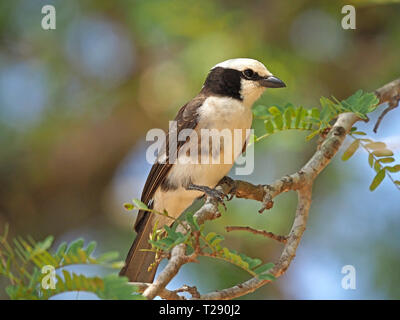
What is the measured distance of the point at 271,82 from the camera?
12.9 feet

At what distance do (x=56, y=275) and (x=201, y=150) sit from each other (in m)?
1.99

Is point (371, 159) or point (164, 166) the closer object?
point (371, 159)

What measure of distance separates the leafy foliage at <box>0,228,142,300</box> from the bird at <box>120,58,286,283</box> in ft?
5.51

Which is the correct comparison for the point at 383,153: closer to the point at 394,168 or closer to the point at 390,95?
the point at 394,168

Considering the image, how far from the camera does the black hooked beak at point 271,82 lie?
3875 mm

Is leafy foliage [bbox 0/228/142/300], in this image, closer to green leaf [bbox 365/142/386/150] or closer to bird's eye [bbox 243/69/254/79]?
green leaf [bbox 365/142/386/150]

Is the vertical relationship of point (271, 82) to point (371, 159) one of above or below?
above

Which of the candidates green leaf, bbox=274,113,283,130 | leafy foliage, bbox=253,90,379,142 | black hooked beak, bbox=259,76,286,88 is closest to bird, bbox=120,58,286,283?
black hooked beak, bbox=259,76,286,88

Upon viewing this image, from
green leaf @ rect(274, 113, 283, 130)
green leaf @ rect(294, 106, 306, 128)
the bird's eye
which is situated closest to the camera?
green leaf @ rect(294, 106, 306, 128)

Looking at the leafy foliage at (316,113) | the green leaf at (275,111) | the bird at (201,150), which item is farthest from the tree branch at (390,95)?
the green leaf at (275,111)

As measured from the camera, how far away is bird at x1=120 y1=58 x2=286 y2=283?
3656 millimetres

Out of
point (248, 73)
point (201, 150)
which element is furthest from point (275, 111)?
point (248, 73)

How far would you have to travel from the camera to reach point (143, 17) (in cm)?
560

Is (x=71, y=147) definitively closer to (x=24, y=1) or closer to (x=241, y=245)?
(x=24, y=1)
